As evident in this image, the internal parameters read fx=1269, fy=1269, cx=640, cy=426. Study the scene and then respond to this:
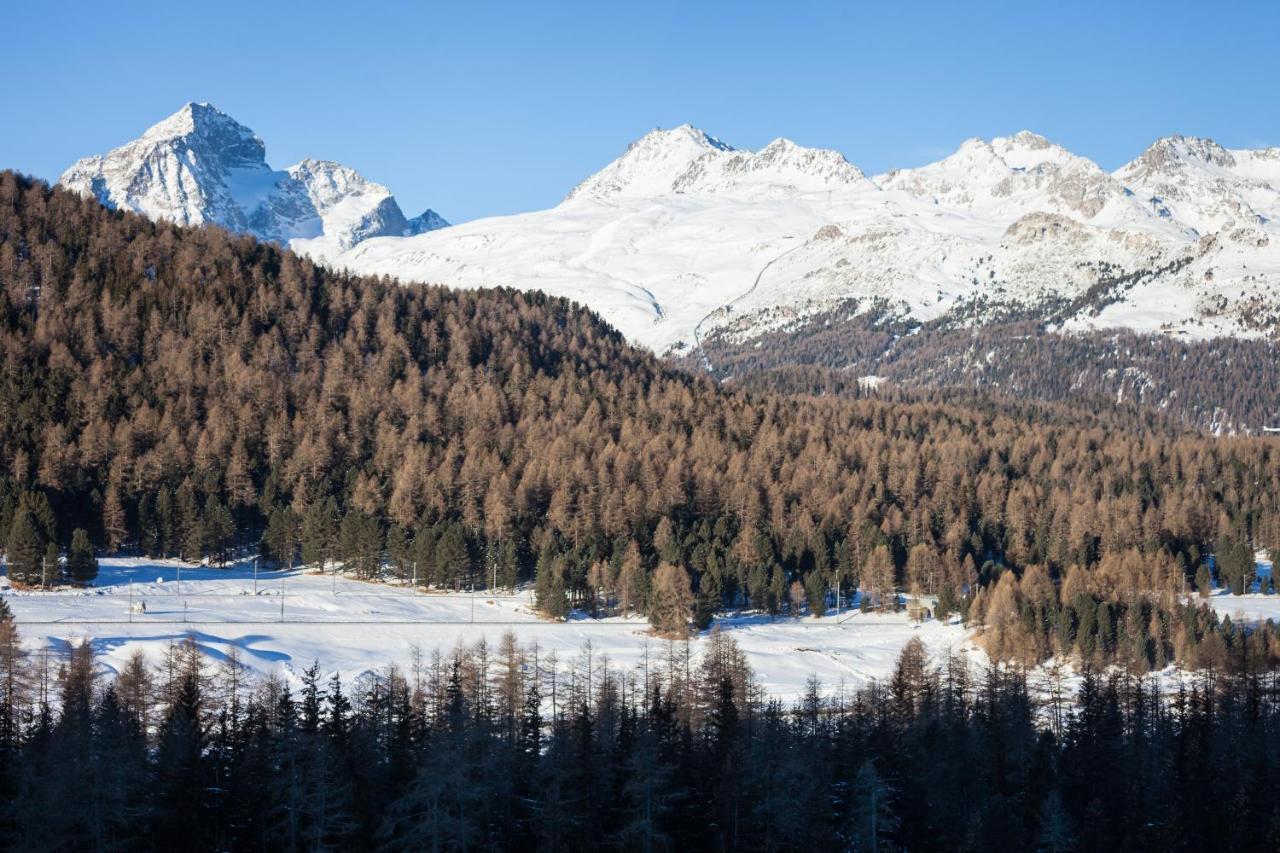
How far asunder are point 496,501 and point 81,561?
50022 millimetres

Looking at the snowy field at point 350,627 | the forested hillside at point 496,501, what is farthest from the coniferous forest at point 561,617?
the snowy field at point 350,627

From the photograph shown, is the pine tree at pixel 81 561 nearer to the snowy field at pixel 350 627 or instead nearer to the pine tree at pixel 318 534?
the snowy field at pixel 350 627

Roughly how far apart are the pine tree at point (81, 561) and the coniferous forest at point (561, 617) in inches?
17.9

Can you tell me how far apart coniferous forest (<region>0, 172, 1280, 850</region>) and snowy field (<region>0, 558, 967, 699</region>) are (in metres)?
4.06

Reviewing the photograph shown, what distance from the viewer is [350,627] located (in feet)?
419

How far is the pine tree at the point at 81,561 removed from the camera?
5148 inches

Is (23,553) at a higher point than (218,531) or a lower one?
lower

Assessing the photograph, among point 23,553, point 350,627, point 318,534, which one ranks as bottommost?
point 350,627

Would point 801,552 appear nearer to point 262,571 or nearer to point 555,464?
point 555,464

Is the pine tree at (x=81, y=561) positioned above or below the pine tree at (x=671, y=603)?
above

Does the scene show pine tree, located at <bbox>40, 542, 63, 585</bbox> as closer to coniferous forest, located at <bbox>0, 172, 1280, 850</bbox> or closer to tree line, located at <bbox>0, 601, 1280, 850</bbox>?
coniferous forest, located at <bbox>0, 172, 1280, 850</bbox>

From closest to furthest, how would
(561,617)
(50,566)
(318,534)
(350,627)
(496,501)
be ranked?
(350,627) → (50,566) → (561,617) → (318,534) → (496,501)

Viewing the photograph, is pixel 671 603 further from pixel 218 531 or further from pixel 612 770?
pixel 612 770

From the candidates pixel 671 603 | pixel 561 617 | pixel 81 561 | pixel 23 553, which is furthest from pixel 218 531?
pixel 671 603
